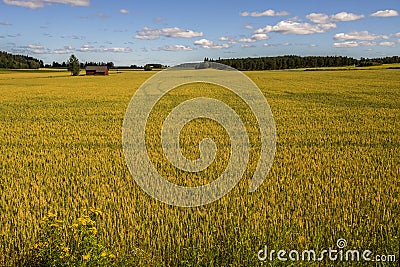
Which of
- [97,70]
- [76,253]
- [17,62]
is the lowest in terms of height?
[76,253]

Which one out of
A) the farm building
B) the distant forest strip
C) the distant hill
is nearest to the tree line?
the distant forest strip

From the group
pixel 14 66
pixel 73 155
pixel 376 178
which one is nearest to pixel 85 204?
pixel 73 155

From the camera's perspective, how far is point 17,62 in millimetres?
112250

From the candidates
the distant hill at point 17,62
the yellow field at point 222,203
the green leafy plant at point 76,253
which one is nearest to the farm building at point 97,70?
the distant hill at point 17,62

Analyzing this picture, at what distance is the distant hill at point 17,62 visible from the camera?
109 meters

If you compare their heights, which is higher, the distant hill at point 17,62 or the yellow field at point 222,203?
the distant hill at point 17,62

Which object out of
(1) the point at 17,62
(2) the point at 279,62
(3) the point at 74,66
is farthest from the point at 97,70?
(2) the point at 279,62

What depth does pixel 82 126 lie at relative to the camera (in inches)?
680

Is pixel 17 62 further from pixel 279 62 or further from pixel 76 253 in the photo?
pixel 76 253

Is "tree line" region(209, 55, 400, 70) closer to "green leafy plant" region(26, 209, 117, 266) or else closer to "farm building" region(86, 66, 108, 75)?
"farm building" region(86, 66, 108, 75)

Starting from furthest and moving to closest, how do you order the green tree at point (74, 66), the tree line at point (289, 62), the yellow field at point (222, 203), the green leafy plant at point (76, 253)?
the tree line at point (289, 62), the green tree at point (74, 66), the yellow field at point (222, 203), the green leafy plant at point (76, 253)

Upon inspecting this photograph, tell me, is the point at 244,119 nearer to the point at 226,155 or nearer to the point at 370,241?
the point at 226,155

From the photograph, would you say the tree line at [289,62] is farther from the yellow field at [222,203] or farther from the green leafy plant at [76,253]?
the green leafy plant at [76,253]

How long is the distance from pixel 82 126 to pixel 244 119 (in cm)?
698
